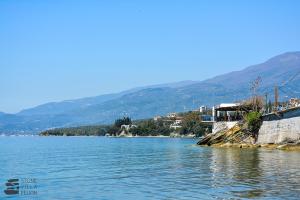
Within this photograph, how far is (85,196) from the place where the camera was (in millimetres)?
31625

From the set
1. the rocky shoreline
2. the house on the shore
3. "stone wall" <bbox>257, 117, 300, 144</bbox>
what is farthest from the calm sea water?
the house on the shore

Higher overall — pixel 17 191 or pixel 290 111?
pixel 290 111

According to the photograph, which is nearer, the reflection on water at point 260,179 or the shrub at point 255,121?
the reflection on water at point 260,179

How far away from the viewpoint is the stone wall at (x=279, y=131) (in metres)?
79.1

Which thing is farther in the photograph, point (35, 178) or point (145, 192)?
point (35, 178)

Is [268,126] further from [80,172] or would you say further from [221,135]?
[80,172]

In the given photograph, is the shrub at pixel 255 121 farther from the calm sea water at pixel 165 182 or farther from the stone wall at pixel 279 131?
the calm sea water at pixel 165 182

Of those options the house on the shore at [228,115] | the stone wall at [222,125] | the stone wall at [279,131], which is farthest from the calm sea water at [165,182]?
the house on the shore at [228,115]

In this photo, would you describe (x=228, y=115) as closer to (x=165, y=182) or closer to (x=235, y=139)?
(x=235, y=139)

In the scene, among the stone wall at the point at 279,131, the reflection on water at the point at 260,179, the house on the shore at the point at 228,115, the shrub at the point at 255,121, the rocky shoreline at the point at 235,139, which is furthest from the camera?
the house on the shore at the point at 228,115

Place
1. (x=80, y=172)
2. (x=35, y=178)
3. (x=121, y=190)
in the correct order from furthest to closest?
1. (x=80, y=172)
2. (x=35, y=178)
3. (x=121, y=190)

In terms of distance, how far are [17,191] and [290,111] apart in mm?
55612

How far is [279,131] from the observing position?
8456 centimetres

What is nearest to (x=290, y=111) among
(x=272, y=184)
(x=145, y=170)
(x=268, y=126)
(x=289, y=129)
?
(x=289, y=129)
